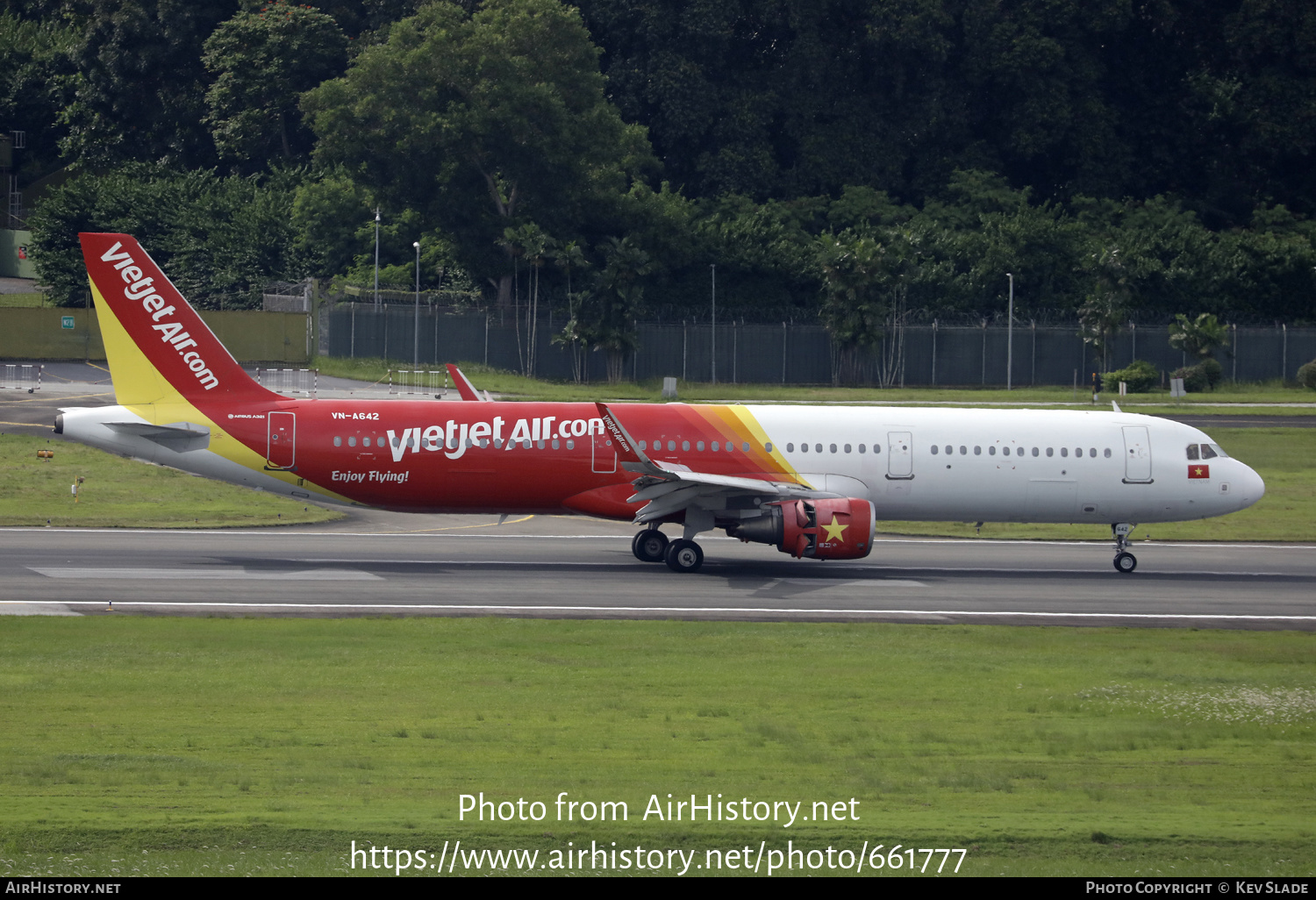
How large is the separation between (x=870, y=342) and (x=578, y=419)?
176 ft

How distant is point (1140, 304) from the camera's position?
89.8m

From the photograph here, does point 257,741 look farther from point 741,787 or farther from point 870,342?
point 870,342

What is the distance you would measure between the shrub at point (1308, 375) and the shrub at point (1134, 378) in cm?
899

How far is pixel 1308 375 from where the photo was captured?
3086 inches

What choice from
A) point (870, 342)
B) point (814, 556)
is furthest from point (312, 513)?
point (870, 342)

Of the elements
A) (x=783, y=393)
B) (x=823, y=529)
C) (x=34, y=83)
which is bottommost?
(x=823, y=529)

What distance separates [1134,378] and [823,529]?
5297 centimetres

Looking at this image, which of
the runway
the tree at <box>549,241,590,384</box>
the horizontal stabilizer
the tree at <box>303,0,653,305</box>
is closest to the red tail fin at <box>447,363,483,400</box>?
the runway

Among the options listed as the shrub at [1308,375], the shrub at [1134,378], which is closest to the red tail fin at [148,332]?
the shrub at [1134,378]

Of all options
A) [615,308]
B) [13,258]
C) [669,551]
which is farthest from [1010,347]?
[13,258]

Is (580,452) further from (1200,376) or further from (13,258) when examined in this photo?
(13,258)

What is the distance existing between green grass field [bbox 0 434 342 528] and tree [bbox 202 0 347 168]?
61.4 m

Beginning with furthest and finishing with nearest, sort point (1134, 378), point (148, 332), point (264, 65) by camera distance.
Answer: point (264, 65) → point (1134, 378) → point (148, 332)

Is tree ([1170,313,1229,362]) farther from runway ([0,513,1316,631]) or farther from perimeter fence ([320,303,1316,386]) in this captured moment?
runway ([0,513,1316,631])
